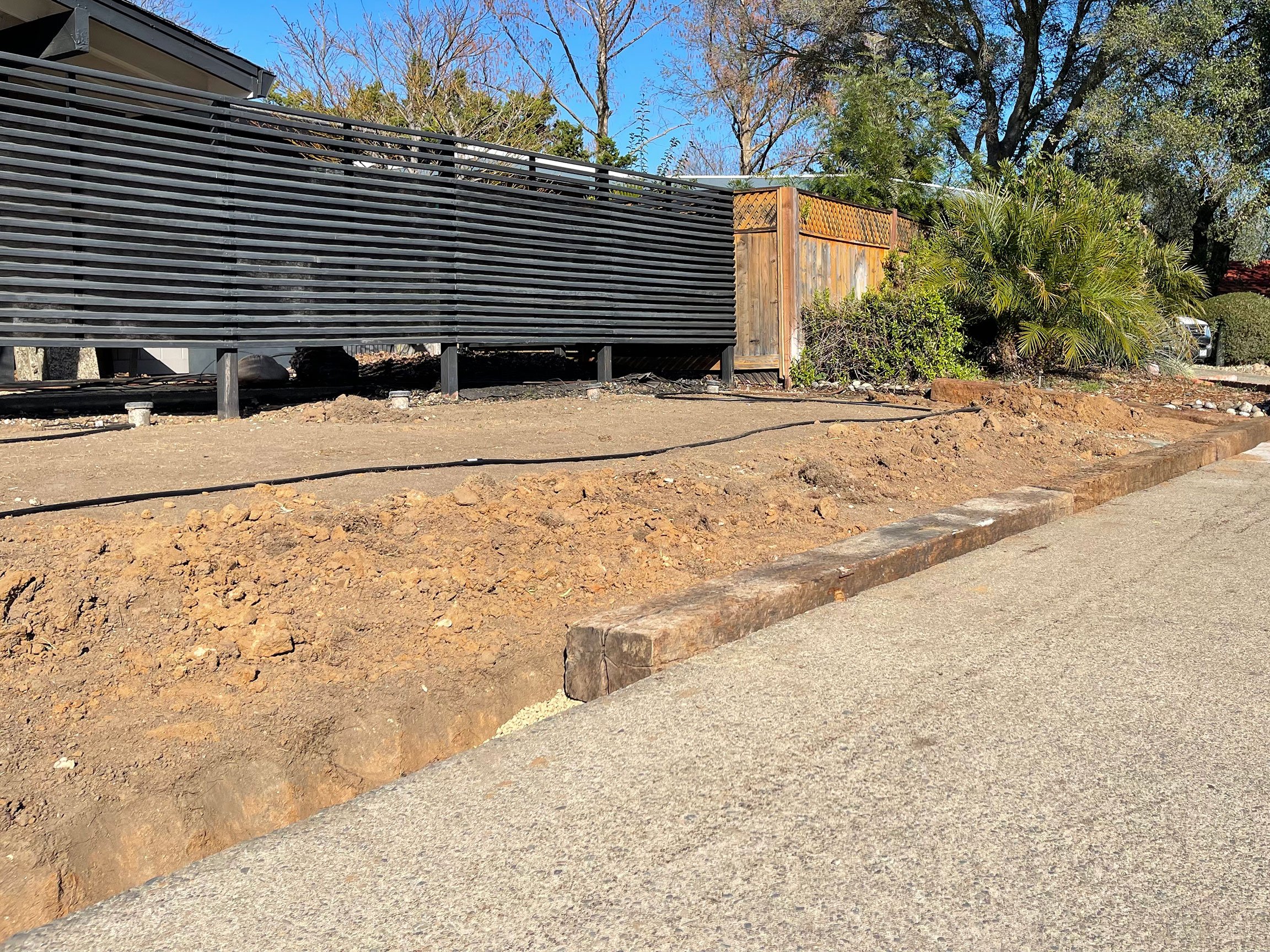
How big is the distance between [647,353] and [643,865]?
36.7 feet

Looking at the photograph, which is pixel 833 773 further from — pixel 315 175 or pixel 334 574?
pixel 315 175

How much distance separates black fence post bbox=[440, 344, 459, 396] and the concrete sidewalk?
624cm

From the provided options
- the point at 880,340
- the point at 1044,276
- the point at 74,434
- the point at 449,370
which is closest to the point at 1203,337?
the point at 1044,276

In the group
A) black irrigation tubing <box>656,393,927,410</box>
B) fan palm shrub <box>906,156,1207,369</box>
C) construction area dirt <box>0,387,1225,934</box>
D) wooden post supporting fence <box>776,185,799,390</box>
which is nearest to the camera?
construction area dirt <box>0,387,1225,934</box>

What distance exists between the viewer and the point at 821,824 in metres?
2.31

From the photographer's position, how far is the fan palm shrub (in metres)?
12.4

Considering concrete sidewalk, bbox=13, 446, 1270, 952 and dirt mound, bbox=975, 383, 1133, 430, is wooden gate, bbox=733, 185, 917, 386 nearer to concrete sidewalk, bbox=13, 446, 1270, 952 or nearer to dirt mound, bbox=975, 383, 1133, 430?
dirt mound, bbox=975, 383, 1133, 430

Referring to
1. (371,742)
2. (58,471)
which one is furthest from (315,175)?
(371,742)

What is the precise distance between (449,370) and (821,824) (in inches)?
297

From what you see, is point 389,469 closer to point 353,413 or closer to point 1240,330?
point 353,413

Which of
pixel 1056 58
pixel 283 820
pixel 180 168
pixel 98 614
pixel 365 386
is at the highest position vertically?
pixel 1056 58

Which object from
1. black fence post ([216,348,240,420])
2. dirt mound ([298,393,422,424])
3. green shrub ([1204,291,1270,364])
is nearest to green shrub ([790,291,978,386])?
dirt mound ([298,393,422,424])

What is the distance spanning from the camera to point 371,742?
286 centimetres

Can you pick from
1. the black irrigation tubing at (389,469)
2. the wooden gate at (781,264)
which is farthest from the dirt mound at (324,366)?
the black irrigation tubing at (389,469)
